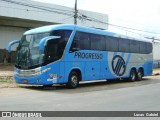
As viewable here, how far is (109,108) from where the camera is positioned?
457 inches

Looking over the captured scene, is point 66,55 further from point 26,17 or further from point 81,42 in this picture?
point 26,17

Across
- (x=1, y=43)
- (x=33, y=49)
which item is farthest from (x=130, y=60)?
(x=1, y=43)

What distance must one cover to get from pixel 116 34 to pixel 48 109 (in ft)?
45.0

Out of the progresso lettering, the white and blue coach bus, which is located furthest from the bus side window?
the progresso lettering

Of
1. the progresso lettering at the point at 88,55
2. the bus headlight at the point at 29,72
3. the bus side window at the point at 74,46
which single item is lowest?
the bus headlight at the point at 29,72

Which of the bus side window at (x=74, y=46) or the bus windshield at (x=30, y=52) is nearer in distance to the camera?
the bus windshield at (x=30, y=52)

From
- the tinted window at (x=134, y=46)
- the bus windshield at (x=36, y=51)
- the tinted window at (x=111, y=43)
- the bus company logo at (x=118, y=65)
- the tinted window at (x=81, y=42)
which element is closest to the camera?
the bus windshield at (x=36, y=51)

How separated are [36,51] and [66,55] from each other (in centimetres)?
173

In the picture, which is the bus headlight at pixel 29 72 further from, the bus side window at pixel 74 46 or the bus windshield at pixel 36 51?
the bus side window at pixel 74 46

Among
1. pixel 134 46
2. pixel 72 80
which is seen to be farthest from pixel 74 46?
pixel 134 46

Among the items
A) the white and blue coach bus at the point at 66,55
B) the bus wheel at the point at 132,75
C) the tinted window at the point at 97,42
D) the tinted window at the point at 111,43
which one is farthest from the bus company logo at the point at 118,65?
the tinted window at the point at 97,42

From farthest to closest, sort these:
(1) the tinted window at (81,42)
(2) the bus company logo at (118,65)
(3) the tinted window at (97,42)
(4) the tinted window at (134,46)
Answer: (4) the tinted window at (134,46) → (2) the bus company logo at (118,65) → (3) the tinted window at (97,42) → (1) the tinted window at (81,42)

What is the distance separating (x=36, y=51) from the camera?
17703 mm

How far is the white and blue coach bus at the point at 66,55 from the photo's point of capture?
17547mm
